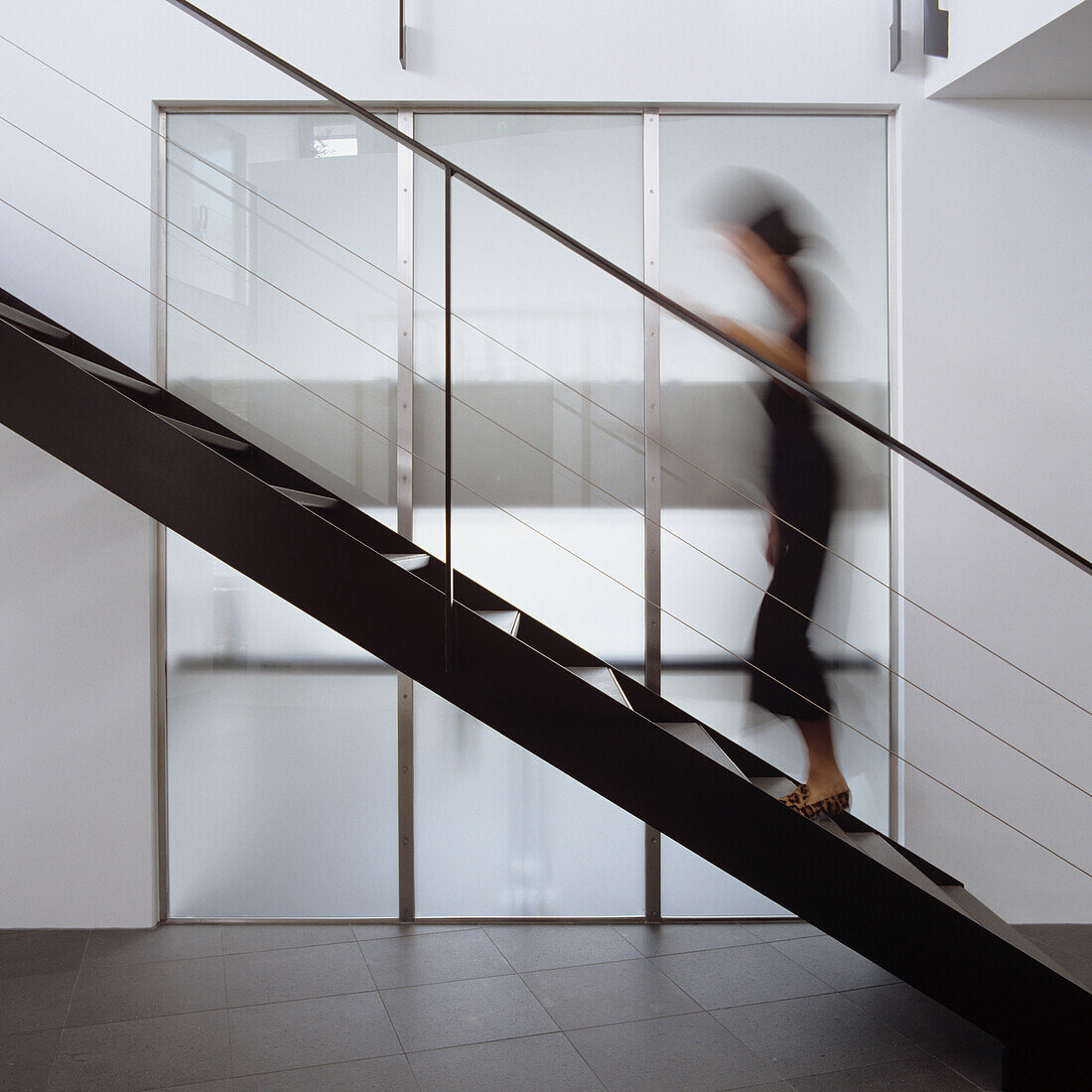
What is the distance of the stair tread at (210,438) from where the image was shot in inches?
93.4

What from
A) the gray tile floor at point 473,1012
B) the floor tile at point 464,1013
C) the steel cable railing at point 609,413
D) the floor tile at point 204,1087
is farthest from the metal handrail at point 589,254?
the floor tile at point 204,1087

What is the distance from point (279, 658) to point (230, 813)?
537mm

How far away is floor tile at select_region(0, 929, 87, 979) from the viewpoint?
297 cm

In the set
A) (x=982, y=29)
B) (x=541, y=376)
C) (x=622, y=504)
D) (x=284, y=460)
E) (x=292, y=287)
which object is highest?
(x=982, y=29)

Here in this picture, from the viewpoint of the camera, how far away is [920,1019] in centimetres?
268

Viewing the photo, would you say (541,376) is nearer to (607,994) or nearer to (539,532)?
(539,532)

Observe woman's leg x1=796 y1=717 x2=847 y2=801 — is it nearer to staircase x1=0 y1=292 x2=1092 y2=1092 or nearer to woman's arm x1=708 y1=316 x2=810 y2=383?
staircase x1=0 y1=292 x2=1092 y2=1092

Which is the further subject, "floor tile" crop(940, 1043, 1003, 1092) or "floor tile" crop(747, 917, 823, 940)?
"floor tile" crop(747, 917, 823, 940)

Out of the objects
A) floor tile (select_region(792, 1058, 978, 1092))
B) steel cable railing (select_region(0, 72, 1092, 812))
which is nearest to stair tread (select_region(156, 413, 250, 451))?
steel cable railing (select_region(0, 72, 1092, 812))

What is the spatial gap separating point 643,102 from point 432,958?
274cm

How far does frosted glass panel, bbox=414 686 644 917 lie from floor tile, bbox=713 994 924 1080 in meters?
0.77

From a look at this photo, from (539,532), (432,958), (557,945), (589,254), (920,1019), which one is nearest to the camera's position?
(589,254)

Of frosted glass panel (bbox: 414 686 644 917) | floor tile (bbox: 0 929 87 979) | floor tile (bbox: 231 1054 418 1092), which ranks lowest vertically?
floor tile (bbox: 0 929 87 979)

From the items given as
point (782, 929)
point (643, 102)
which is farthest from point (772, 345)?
point (782, 929)
